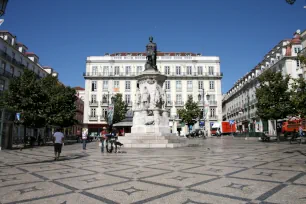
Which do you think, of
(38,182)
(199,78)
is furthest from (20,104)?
(199,78)

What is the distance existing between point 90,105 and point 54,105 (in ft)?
82.9

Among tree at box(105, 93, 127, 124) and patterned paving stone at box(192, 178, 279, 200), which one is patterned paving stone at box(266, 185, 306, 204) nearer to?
patterned paving stone at box(192, 178, 279, 200)

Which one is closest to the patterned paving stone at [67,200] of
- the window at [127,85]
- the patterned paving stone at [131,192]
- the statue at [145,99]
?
the patterned paving stone at [131,192]

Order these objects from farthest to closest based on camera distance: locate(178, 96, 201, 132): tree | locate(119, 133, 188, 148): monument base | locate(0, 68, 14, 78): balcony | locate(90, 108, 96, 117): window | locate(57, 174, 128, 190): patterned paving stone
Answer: locate(90, 108, 96, 117): window < locate(178, 96, 201, 132): tree < locate(0, 68, 14, 78): balcony < locate(119, 133, 188, 148): monument base < locate(57, 174, 128, 190): patterned paving stone

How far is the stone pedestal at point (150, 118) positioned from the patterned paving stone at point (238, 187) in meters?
11.4

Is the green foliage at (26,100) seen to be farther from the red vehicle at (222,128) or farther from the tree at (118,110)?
the red vehicle at (222,128)

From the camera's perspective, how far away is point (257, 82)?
52438 mm

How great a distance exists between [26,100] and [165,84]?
116 feet

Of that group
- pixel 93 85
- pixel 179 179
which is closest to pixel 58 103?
pixel 93 85

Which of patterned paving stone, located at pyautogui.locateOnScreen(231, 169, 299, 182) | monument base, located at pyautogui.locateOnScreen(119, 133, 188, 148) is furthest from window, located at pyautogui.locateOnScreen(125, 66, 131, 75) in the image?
patterned paving stone, located at pyautogui.locateOnScreen(231, 169, 299, 182)

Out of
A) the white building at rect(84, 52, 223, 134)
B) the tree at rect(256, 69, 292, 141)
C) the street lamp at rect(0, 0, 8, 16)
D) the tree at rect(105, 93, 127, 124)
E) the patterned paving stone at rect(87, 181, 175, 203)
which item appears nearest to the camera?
the patterned paving stone at rect(87, 181, 175, 203)

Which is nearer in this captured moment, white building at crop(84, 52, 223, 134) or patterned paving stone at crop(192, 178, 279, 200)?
patterned paving stone at crop(192, 178, 279, 200)

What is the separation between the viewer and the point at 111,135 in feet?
48.1

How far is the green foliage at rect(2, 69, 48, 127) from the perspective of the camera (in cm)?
2312
